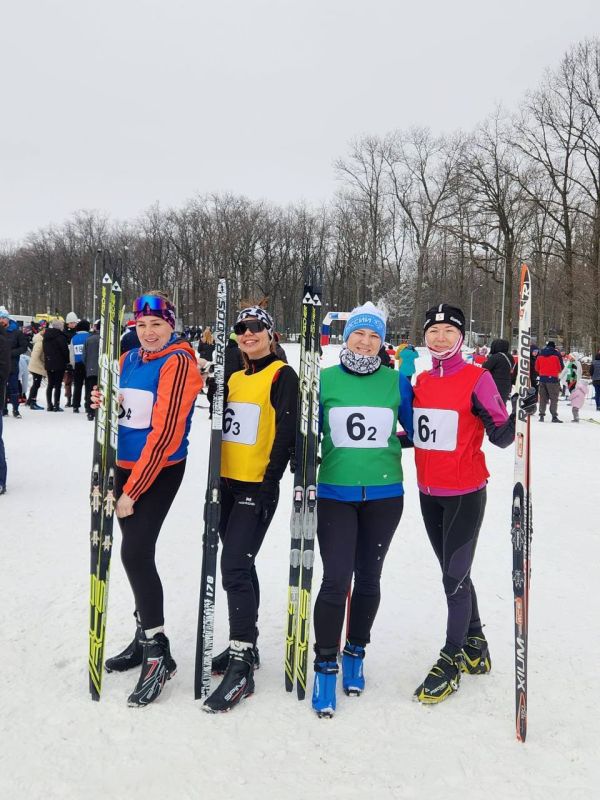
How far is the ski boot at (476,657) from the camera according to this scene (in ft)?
10.6

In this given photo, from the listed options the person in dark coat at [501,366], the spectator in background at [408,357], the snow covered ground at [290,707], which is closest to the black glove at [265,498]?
the snow covered ground at [290,707]

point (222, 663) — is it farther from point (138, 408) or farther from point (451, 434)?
point (451, 434)

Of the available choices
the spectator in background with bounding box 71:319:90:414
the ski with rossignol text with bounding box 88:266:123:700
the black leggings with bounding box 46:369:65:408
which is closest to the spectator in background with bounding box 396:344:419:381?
the spectator in background with bounding box 71:319:90:414

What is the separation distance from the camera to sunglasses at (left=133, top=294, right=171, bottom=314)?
3.03m

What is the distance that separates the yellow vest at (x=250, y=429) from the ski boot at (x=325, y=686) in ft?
3.15

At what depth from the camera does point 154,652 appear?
2.96 m

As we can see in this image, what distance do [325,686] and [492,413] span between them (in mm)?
1588

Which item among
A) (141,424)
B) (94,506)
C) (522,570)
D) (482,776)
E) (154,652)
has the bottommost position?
(482,776)

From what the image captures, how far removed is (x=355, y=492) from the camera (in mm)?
A: 2939

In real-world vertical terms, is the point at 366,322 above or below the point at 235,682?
above

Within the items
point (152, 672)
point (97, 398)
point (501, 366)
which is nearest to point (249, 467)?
point (97, 398)

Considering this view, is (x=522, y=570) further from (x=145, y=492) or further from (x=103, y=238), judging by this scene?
(x=103, y=238)

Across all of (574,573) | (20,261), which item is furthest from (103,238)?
(574,573)

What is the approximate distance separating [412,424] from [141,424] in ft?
4.67
